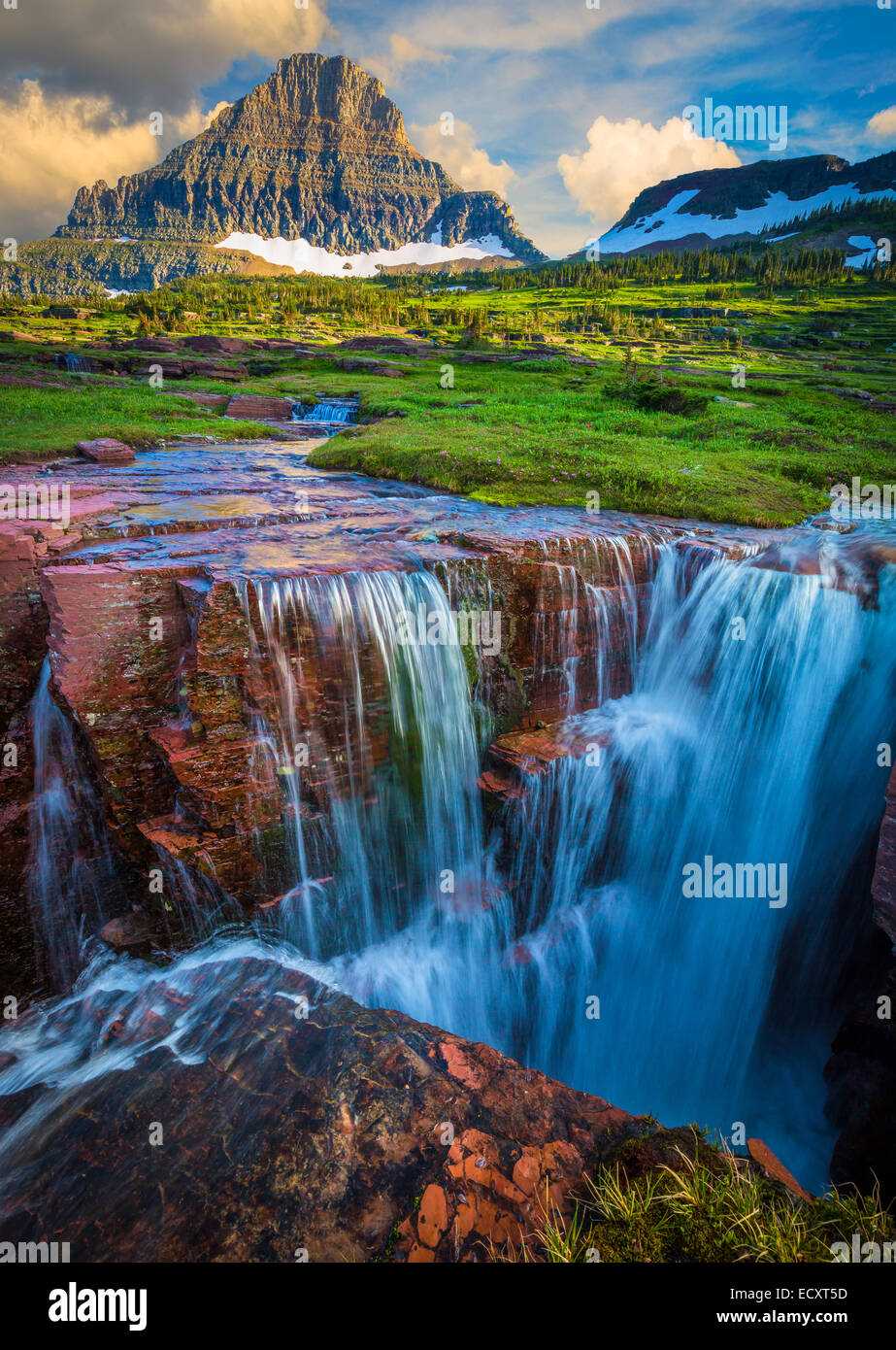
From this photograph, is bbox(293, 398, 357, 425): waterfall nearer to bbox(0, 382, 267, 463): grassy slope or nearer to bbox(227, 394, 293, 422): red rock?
bbox(227, 394, 293, 422): red rock

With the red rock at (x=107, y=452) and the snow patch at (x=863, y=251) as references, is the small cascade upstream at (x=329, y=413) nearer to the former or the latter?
the red rock at (x=107, y=452)

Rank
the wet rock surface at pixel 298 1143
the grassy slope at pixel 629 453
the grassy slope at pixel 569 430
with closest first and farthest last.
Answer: the wet rock surface at pixel 298 1143, the grassy slope at pixel 629 453, the grassy slope at pixel 569 430

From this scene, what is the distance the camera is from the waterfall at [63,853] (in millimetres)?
7902

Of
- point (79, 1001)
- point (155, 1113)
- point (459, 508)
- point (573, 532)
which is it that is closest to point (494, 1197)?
point (155, 1113)

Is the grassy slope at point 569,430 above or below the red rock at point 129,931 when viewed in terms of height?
above

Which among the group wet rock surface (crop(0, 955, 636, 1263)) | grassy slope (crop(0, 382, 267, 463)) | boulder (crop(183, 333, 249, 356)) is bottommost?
wet rock surface (crop(0, 955, 636, 1263))

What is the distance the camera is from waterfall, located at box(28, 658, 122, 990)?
7902mm

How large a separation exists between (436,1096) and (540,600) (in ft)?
22.1

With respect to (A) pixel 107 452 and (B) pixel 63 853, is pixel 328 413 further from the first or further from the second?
(B) pixel 63 853

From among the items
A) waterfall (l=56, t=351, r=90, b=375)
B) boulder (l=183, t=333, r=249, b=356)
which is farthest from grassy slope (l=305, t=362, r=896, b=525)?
boulder (l=183, t=333, r=249, b=356)

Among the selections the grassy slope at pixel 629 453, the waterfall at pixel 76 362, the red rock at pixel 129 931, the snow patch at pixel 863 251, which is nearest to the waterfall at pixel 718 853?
the grassy slope at pixel 629 453

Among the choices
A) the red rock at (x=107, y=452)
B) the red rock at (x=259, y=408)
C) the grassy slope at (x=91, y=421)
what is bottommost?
the red rock at (x=107, y=452)

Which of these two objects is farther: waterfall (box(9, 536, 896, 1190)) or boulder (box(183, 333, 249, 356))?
boulder (box(183, 333, 249, 356))

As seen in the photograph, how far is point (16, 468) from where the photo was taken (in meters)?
13.1
